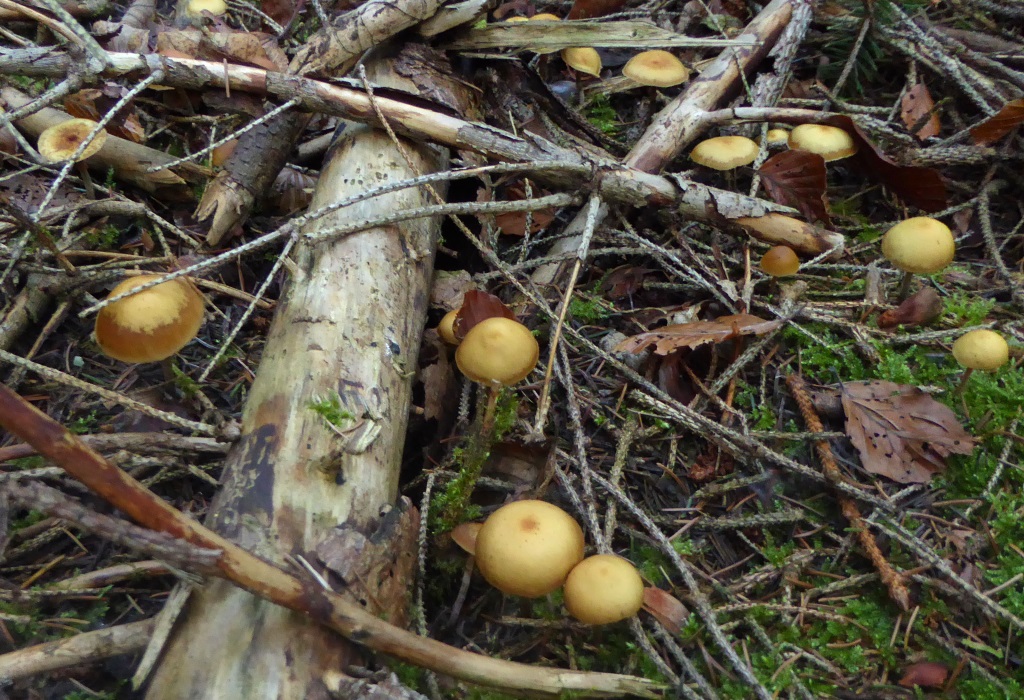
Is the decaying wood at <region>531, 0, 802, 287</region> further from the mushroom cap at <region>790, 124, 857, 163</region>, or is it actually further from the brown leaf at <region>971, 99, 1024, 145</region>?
the brown leaf at <region>971, 99, 1024, 145</region>

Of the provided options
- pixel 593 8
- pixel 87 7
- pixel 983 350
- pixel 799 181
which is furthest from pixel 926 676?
pixel 87 7

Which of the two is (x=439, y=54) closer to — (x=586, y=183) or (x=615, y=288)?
(x=586, y=183)

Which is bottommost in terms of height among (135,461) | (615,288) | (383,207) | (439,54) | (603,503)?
(603,503)

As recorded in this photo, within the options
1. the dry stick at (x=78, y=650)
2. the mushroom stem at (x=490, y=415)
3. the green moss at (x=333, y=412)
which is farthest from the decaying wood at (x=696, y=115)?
the dry stick at (x=78, y=650)

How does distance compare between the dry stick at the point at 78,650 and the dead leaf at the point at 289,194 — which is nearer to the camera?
the dry stick at the point at 78,650

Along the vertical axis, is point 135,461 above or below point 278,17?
below

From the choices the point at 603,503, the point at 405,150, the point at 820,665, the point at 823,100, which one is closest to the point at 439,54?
the point at 405,150

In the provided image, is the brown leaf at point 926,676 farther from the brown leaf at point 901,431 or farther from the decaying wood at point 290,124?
the decaying wood at point 290,124
